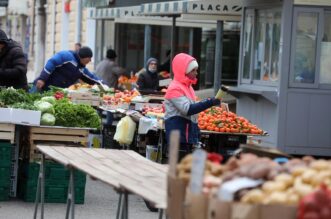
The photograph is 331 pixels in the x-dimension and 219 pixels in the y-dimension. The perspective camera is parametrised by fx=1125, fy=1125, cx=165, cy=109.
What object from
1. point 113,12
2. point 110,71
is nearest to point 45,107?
point 110,71

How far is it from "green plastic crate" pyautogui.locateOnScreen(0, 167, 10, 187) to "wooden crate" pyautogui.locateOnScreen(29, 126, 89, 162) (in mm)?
312

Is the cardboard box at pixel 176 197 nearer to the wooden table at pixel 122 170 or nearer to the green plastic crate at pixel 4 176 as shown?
the wooden table at pixel 122 170

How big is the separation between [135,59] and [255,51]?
48.2 feet

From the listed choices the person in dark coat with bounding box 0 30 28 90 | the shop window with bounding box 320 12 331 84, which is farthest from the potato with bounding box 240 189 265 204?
the shop window with bounding box 320 12 331 84

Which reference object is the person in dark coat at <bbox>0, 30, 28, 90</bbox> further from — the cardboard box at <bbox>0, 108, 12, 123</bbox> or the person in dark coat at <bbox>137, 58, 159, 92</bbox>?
the person in dark coat at <bbox>137, 58, 159, 92</bbox>

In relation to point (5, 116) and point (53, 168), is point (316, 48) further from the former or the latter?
point (5, 116)

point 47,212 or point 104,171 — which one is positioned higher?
point 104,171

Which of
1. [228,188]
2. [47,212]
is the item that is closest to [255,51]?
[47,212]

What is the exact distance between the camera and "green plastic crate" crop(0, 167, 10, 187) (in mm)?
12777

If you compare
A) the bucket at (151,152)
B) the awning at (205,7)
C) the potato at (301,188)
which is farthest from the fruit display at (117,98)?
the potato at (301,188)

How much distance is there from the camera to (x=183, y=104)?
1181 centimetres

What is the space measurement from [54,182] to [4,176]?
0.58 m

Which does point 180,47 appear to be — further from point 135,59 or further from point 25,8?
point 25,8

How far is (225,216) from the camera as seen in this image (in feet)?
17.3
